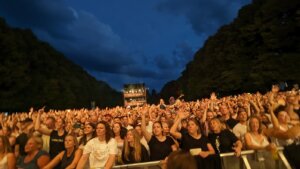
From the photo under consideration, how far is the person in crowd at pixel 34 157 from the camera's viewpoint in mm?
4719

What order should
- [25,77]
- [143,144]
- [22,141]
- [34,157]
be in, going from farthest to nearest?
[25,77] → [22,141] → [143,144] → [34,157]

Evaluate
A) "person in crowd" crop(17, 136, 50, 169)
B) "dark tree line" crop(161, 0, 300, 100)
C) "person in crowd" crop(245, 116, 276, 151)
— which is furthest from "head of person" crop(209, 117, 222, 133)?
"dark tree line" crop(161, 0, 300, 100)

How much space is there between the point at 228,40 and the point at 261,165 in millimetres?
41687

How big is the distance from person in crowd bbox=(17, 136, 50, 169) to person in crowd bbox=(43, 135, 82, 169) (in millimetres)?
144

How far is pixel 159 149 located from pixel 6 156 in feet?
8.43

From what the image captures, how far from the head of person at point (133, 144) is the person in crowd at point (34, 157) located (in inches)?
76.2

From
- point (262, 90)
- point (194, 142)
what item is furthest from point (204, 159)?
point (262, 90)

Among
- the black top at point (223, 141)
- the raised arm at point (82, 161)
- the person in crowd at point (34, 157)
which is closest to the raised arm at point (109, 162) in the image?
the raised arm at point (82, 161)

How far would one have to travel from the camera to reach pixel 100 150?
538 centimetres

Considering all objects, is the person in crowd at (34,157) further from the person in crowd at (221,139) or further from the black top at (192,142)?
the person in crowd at (221,139)

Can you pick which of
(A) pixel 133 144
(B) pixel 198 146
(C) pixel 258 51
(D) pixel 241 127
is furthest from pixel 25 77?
(B) pixel 198 146

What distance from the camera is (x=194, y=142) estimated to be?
5.67 m

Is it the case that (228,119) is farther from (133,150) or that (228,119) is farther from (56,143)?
(56,143)

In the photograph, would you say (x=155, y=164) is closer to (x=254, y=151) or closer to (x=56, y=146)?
(x=254, y=151)
